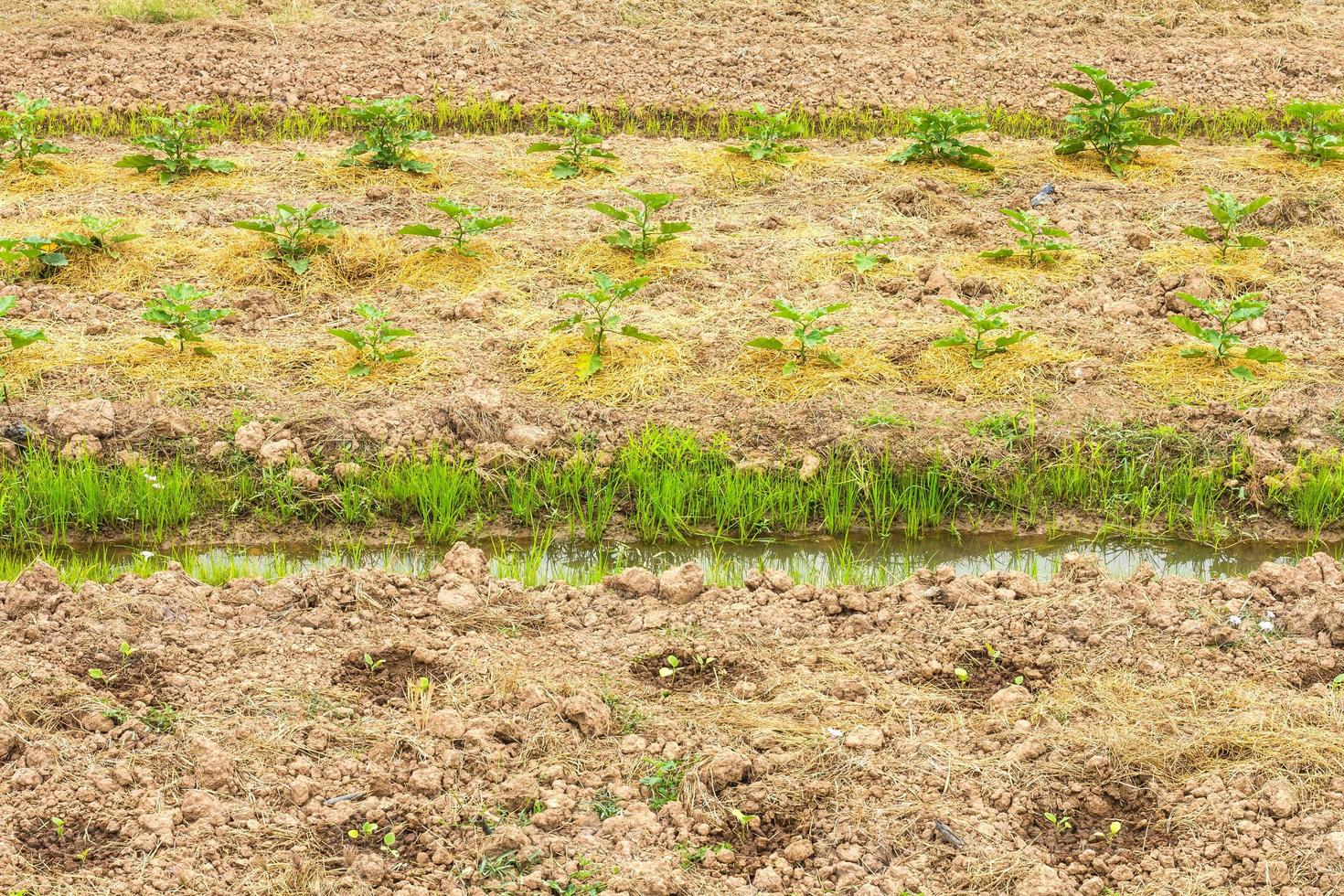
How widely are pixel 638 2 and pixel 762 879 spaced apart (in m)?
8.95

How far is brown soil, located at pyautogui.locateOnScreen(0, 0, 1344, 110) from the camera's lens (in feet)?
31.9

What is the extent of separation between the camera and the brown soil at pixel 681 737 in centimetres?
342

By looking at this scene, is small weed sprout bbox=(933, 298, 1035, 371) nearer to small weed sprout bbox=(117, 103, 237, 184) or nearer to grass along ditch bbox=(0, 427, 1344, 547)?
grass along ditch bbox=(0, 427, 1344, 547)

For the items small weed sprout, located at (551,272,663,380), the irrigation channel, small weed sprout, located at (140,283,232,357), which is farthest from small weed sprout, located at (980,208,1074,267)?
small weed sprout, located at (140,283,232,357)

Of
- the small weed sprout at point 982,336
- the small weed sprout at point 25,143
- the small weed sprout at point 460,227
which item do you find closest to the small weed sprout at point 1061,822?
the small weed sprout at point 982,336

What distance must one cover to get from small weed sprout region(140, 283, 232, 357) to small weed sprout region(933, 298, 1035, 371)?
3337 mm

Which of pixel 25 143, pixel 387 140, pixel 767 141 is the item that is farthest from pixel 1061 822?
pixel 25 143

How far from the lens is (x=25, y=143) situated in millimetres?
8234

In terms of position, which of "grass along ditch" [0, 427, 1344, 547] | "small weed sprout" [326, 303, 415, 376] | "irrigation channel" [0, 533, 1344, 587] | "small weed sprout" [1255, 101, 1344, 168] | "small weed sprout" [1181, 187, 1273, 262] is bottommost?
"irrigation channel" [0, 533, 1344, 587]

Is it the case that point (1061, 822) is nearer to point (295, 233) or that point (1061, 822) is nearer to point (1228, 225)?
point (1228, 225)

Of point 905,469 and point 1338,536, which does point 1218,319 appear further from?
point 905,469

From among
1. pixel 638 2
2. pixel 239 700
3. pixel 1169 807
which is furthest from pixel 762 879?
pixel 638 2

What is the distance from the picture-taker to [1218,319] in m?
6.45

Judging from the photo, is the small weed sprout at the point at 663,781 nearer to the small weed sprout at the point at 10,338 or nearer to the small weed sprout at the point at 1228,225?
the small weed sprout at the point at 10,338
